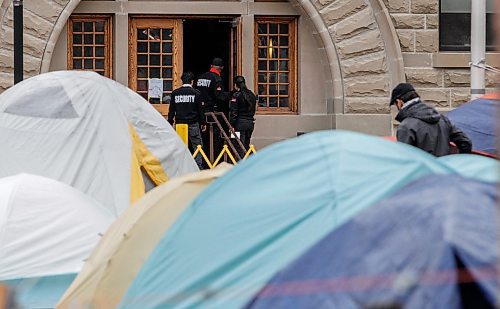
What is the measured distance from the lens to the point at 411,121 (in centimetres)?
1062

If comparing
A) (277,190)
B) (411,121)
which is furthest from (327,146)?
(411,121)

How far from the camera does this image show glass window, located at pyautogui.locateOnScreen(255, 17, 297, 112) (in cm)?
1992

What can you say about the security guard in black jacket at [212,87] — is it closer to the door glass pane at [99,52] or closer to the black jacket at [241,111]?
the black jacket at [241,111]

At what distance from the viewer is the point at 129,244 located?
749 cm

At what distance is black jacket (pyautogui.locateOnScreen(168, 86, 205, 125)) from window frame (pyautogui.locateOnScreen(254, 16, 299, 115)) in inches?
70.1

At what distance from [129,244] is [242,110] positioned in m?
11.4

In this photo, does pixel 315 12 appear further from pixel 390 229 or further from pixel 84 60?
pixel 390 229

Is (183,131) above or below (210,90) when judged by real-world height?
below

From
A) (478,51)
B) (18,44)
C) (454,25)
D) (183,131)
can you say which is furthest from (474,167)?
(454,25)

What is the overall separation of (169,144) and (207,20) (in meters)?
7.45

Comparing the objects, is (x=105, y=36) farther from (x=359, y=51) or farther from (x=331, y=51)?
(x=359, y=51)

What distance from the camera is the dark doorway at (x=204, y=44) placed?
20930 mm

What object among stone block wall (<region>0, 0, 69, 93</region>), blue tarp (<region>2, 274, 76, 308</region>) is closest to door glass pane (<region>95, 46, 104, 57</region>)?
stone block wall (<region>0, 0, 69, 93</region>)

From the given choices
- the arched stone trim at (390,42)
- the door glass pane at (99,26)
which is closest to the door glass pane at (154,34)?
the door glass pane at (99,26)
